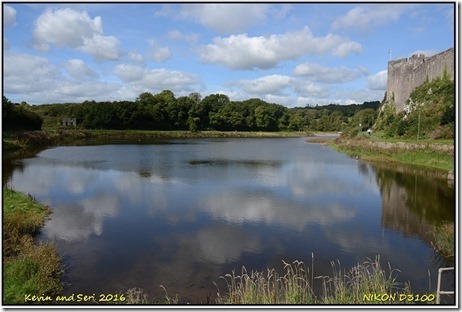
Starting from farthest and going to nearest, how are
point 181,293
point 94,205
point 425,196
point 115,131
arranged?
point 115,131 → point 425,196 → point 94,205 → point 181,293

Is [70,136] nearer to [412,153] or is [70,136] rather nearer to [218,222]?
[412,153]

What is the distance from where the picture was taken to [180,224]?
45.8 feet

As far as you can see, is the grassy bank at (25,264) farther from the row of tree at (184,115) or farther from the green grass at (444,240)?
the row of tree at (184,115)

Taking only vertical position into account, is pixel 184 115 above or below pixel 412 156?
above

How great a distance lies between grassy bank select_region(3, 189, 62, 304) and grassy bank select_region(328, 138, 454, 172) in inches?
992

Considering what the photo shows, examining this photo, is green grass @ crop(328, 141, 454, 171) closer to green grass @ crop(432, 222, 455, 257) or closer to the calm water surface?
the calm water surface

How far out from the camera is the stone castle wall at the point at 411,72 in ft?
143

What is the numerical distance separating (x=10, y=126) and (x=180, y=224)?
50.9m

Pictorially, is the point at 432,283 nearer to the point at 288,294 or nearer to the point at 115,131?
the point at 288,294

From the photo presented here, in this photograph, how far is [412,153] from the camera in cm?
3281

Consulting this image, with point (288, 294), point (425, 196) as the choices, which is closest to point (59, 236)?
point (288, 294)

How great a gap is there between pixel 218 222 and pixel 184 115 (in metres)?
79.6

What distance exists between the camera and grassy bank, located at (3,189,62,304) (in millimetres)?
7782

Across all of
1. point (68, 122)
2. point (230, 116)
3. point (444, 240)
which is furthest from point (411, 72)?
point (68, 122)
